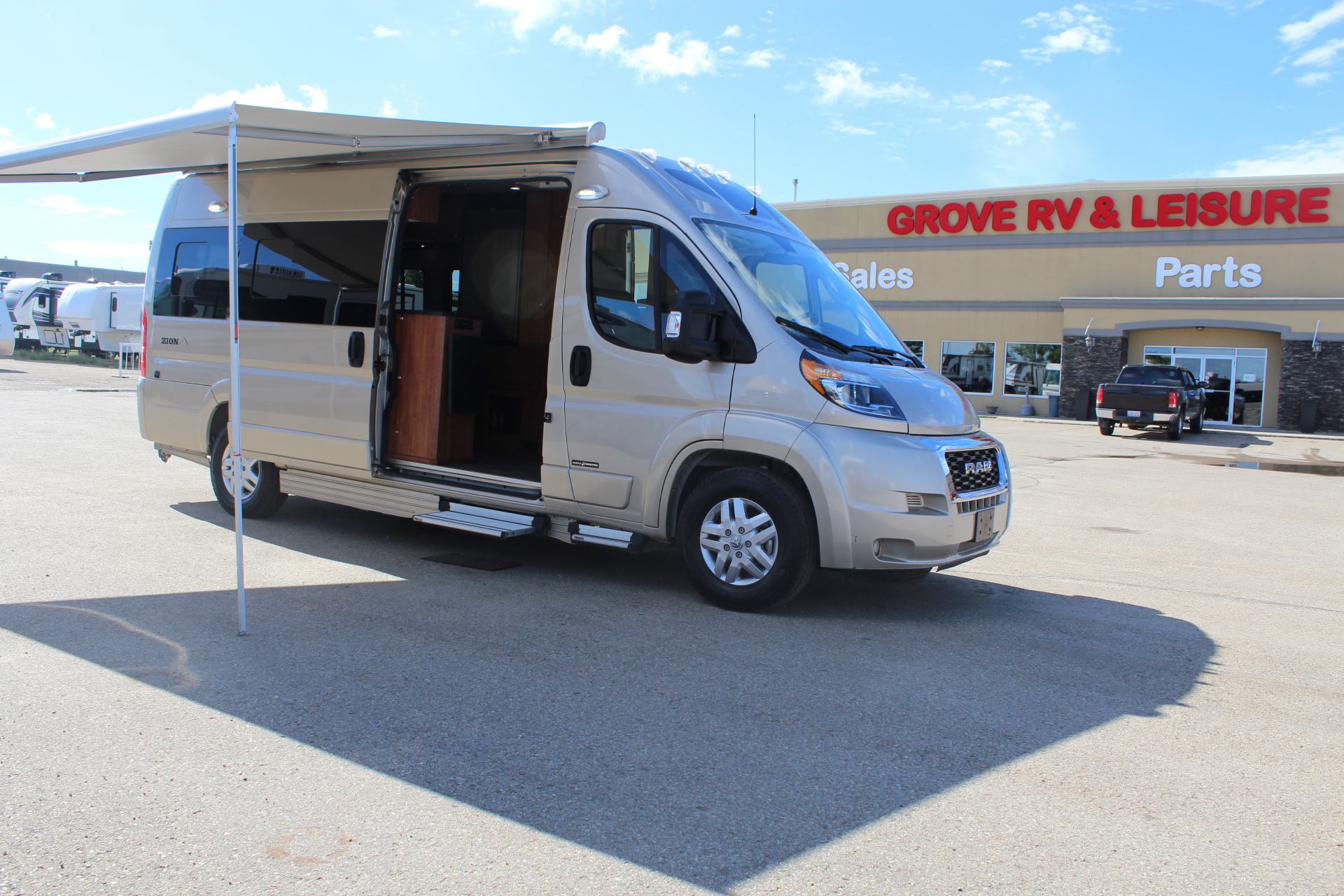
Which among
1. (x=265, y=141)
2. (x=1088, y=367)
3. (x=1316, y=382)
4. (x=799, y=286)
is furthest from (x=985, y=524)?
(x=1316, y=382)

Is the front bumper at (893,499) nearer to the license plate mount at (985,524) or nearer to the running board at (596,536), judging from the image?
the license plate mount at (985,524)

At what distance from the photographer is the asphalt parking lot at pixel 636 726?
2.90m

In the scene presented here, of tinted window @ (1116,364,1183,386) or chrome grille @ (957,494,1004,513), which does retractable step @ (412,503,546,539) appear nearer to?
chrome grille @ (957,494,1004,513)

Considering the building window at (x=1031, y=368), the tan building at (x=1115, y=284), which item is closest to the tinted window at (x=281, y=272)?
the tan building at (x=1115, y=284)

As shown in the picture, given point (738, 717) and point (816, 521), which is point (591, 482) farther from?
point (738, 717)

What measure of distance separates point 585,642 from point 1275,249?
29.2m

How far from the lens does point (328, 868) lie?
9.16ft

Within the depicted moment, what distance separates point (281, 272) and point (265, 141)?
118 cm

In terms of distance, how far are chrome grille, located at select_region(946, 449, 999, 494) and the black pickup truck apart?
60.8 ft

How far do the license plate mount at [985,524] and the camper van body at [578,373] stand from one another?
0.8 inches

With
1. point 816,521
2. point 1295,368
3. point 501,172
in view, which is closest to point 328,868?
point 816,521

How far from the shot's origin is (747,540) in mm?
5613

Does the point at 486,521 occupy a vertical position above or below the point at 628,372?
below

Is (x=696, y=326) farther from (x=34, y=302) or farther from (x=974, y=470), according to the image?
(x=34, y=302)
